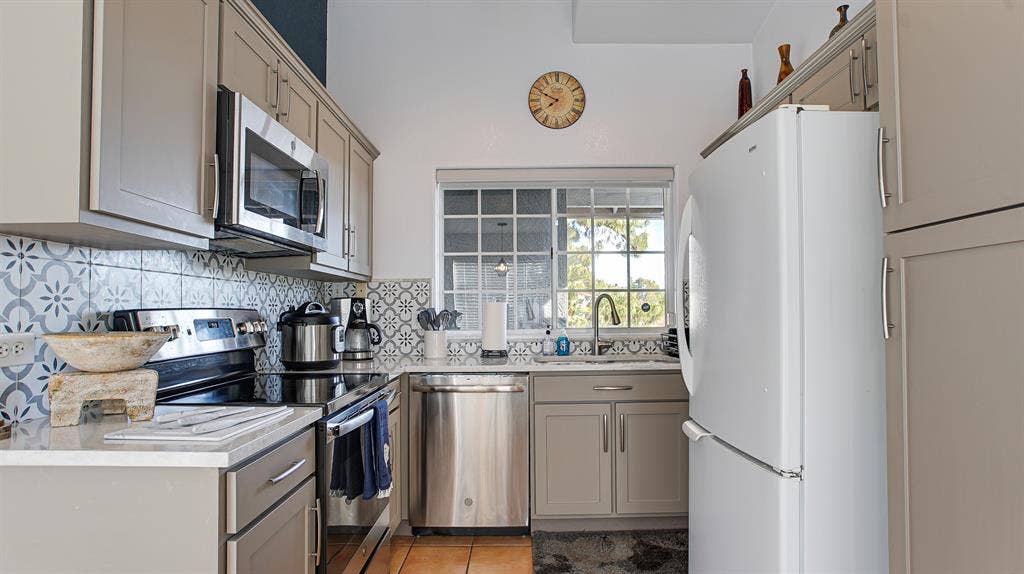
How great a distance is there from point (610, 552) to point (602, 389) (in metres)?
0.76

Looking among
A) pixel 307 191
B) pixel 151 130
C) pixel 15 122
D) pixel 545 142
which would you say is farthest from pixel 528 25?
pixel 15 122

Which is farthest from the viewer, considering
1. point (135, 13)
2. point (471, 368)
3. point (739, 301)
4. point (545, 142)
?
point (545, 142)

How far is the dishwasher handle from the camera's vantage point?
2834 mm

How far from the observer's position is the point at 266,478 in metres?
1.31

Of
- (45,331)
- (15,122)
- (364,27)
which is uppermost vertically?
(364,27)

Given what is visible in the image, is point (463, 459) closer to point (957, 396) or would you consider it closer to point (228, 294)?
point (228, 294)

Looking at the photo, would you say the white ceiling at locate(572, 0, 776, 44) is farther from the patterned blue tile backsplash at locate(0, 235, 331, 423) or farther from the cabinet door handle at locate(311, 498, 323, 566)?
the cabinet door handle at locate(311, 498, 323, 566)

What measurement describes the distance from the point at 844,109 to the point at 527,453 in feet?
6.57

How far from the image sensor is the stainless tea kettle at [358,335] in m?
3.04

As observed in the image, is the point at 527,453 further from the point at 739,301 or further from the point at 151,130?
the point at 151,130

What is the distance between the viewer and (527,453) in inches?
113

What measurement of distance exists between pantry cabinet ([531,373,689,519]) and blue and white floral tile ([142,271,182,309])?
1.64 m

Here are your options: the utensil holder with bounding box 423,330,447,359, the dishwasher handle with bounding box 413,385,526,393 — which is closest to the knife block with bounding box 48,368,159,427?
the dishwasher handle with bounding box 413,385,526,393

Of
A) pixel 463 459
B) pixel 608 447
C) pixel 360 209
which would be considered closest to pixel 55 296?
pixel 360 209
